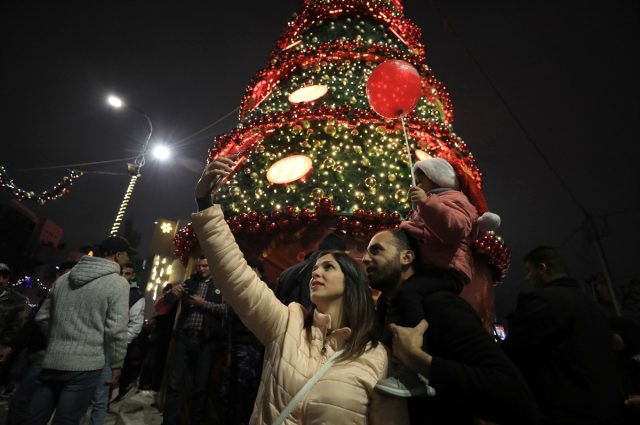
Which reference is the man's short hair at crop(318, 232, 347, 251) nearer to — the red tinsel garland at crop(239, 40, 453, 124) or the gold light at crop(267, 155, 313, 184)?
the gold light at crop(267, 155, 313, 184)

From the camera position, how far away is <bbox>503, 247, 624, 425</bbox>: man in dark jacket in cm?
217

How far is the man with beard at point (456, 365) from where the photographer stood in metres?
1.40

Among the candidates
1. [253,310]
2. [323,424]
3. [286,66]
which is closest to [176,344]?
[253,310]

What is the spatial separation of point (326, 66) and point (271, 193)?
427cm

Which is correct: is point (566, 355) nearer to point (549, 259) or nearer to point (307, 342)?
point (549, 259)

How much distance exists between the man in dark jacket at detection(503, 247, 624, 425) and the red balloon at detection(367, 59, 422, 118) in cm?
290

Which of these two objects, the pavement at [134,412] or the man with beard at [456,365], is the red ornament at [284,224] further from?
the man with beard at [456,365]

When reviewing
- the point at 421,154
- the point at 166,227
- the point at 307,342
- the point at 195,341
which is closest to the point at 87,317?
the point at 195,341

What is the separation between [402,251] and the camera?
2.33 m

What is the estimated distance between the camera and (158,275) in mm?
19109

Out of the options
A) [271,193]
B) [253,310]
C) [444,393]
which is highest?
[271,193]

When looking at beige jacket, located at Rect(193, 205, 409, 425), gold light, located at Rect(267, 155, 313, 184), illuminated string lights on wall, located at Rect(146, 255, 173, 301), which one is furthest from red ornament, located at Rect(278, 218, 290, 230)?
illuminated string lights on wall, located at Rect(146, 255, 173, 301)

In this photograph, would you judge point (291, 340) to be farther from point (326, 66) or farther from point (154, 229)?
point (154, 229)

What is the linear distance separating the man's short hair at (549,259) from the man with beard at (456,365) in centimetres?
157
